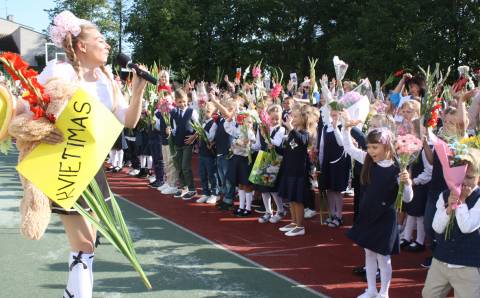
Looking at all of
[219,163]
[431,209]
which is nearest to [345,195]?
[219,163]

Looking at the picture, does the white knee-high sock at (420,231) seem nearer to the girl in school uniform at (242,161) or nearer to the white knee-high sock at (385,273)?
the white knee-high sock at (385,273)

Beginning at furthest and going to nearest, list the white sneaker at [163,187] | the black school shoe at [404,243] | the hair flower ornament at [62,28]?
1. the white sneaker at [163,187]
2. the black school shoe at [404,243]
3. the hair flower ornament at [62,28]

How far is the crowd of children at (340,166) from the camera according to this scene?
141 inches

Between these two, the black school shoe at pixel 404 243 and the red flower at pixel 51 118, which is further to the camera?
the black school shoe at pixel 404 243

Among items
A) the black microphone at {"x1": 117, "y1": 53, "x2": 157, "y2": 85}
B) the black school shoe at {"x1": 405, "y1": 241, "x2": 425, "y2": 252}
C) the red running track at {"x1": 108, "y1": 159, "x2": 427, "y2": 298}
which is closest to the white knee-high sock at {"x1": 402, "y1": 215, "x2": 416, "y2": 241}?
the black school shoe at {"x1": 405, "y1": 241, "x2": 425, "y2": 252}

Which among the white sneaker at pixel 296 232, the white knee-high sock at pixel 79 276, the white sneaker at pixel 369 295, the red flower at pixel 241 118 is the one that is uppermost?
the red flower at pixel 241 118

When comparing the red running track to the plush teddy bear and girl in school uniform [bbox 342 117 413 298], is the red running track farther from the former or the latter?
the plush teddy bear

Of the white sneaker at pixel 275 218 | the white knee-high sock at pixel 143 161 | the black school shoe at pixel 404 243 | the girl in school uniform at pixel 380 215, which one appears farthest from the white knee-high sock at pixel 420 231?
the white knee-high sock at pixel 143 161

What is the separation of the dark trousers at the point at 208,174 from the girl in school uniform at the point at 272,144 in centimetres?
137

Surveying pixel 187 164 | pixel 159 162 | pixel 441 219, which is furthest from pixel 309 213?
pixel 441 219

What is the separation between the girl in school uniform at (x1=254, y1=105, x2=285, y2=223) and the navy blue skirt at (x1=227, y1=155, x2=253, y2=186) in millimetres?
318

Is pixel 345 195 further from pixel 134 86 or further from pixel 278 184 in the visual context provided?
pixel 134 86

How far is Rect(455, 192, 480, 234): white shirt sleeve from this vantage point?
3.43 m

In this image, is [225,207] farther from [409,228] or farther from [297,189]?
[409,228]
